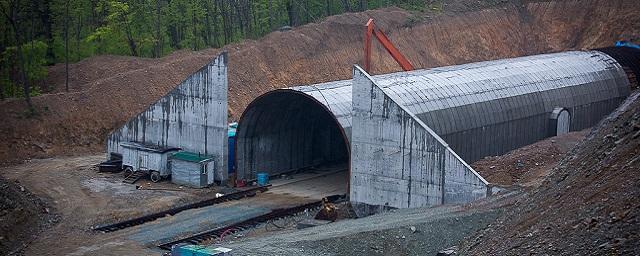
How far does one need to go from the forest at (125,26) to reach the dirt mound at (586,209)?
3140 centimetres

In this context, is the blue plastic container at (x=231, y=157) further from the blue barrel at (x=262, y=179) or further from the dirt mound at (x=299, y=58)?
the dirt mound at (x=299, y=58)

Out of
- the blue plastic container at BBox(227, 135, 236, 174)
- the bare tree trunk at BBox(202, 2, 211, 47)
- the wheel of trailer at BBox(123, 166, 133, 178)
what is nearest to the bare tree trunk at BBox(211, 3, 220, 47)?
the bare tree trunk at BBox(202, 2, 211, 47)

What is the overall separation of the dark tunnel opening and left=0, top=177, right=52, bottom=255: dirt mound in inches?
358

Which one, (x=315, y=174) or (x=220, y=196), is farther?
(x=315, y=174)

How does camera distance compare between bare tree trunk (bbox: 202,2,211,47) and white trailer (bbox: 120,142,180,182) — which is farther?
bare tree trunk (bbox: 202,2,211,47)

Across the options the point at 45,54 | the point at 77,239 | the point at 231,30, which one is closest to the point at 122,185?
the point at 77,239

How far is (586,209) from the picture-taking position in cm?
2278

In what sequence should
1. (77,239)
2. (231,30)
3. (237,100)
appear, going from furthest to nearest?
1. (231,30)
2. (237,100)
3. (77,239)

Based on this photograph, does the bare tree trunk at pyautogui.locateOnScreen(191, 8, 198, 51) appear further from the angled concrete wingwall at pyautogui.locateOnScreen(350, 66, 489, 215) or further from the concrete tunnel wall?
the angled concrete wingwall at pyautogui.locateOnScreen(350, 66, 489, 215)

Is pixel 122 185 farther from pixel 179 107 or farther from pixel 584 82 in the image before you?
pixel 584 82

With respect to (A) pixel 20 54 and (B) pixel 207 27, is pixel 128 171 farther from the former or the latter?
(B) pixel 207 27

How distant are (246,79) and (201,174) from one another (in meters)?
16.5

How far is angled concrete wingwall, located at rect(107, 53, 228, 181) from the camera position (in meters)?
43.2

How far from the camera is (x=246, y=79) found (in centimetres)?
5834
